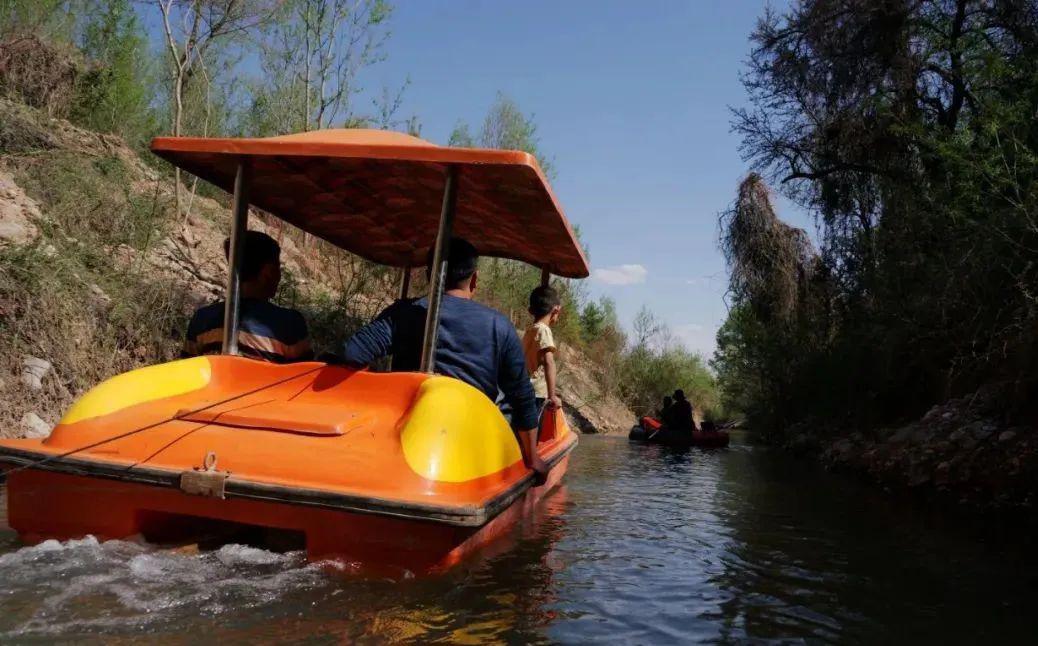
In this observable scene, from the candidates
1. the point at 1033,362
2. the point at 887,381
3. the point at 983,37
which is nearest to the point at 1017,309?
the point at 1033,362

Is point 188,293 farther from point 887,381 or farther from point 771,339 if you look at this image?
point 771,339

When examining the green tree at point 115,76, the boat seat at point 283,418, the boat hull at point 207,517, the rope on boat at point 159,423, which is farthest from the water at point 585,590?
the green tree at point 115,76

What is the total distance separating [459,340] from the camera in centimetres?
450

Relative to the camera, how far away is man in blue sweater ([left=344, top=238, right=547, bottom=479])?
446 centimetres

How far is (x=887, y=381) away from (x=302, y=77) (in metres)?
12.3

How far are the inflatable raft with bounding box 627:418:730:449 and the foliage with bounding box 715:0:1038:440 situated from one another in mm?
1808

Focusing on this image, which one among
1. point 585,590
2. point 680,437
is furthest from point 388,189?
point 680,437

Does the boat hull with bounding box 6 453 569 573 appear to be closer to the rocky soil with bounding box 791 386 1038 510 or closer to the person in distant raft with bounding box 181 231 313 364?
the person in distant raft with bounding box 181 231 313 364

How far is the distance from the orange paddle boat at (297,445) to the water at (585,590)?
0.19 m

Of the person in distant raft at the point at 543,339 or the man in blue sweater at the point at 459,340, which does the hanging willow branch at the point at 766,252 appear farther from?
the man in blue sweater at the point at 459,340

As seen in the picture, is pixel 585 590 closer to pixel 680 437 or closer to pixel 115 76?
pixel 680 437

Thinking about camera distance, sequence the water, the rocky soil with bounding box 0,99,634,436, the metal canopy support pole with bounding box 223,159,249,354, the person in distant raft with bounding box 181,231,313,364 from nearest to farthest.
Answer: the water
the metal canopy support pole with bounding box 223,159,249,354
the person in distant raft with bounding box 181,231,313,364
the rocky soil with bounding box 0,99,634,436

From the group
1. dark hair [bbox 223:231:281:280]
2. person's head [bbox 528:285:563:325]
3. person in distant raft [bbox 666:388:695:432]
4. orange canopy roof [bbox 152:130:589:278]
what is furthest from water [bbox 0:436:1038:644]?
person in distant raft [bbox 666:388:695:432]

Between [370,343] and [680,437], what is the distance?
1281 cm
